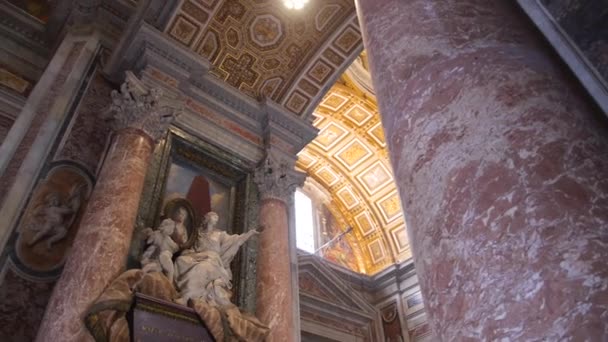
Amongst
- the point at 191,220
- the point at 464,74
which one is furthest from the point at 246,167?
the point at 464,74

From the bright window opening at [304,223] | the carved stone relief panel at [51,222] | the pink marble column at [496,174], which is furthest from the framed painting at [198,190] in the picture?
the bright window opening at [304,223]

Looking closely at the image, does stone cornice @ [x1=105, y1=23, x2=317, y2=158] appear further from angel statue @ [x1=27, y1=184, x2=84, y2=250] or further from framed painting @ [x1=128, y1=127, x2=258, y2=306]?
angel statue @ [x1=27, y1=184, x2=84, y2=250]

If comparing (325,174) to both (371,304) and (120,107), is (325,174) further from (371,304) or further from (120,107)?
(120,107)

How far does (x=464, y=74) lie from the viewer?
1.60 meters

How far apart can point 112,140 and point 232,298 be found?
7.49 feet

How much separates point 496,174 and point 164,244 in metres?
4.26

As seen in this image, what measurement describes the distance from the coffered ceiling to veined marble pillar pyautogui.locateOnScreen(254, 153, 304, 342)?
4.93 ft

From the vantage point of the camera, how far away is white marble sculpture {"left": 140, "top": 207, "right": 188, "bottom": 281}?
15.8 ft

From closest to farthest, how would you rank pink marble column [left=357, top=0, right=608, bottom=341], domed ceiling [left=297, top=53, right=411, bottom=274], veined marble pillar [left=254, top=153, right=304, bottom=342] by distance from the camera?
pink marble column [left=357, top=0, right=608, bottom=341] < veined marble pillar [left=254, top=153, right=304, bottom=342] < domed ceiling [left=297, top=53, right=411, bottom=274]

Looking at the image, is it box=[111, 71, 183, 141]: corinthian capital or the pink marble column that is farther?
box=[111, 71, 183, 141]: corinthian capital

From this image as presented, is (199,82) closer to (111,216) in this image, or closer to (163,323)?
(111,216)

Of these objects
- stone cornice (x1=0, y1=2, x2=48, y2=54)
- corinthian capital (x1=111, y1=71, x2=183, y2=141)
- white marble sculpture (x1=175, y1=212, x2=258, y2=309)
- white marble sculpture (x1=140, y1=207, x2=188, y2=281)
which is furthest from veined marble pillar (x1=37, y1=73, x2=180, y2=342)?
stone cornice (x1=0, y1=2, x2=48, y2=54)

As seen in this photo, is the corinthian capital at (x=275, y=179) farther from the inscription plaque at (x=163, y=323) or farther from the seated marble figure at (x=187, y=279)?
the inscription plaque at (x=163, y=323)

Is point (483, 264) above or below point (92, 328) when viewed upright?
below
